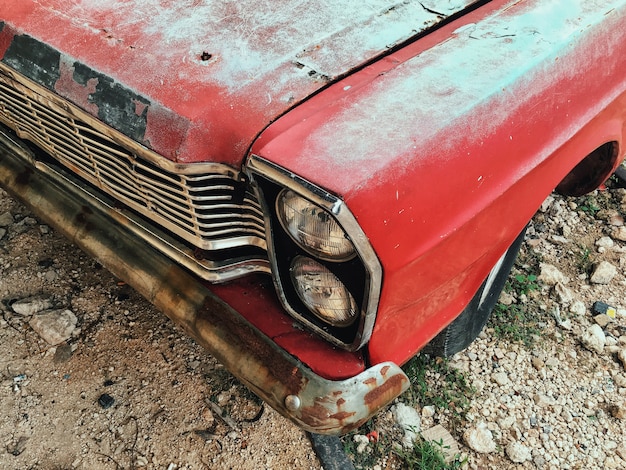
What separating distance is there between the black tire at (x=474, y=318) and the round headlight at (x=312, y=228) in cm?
88

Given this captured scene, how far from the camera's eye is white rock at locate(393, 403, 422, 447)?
2.31m

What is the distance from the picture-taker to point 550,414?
2.39 metres

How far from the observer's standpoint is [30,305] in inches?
103

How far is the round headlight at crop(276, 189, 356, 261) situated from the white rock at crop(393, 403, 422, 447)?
1.08 meters

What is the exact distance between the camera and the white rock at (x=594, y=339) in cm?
263

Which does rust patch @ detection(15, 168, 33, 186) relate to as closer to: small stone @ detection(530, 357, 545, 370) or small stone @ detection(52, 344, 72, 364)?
small stone @ detection(52, 344, 72, 364)

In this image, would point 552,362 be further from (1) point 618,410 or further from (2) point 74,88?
(2) point 74,88

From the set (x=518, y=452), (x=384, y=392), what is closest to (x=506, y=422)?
(x=518, y=452)

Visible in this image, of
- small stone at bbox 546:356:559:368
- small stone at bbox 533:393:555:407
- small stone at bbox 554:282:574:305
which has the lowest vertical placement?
small stone at bbox 533:393:555:407

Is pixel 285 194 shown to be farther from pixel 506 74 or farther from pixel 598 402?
pixel 598 402

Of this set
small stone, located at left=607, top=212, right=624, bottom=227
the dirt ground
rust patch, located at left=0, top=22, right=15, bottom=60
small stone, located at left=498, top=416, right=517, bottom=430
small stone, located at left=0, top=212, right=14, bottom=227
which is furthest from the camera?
small stone, located at left=607, top=212, right=624, bottom=227

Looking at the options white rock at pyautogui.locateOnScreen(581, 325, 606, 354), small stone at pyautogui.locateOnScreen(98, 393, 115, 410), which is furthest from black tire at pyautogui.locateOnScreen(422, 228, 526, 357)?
small stone at pyautogui.locateOnScreen(98, 393, 115, 410)

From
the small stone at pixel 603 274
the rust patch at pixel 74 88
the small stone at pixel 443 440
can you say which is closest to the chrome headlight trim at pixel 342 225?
the rust patch at pixel 74 88

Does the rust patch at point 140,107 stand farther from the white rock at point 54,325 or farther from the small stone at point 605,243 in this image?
the small stone at point 605,243
